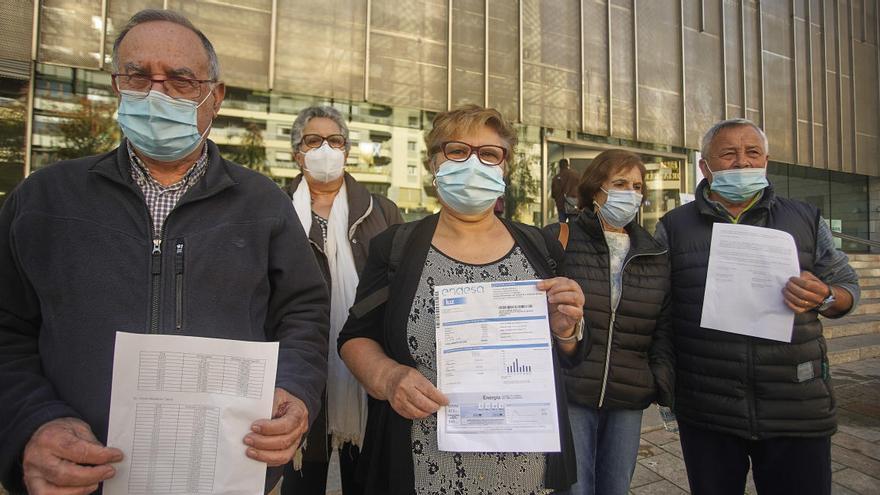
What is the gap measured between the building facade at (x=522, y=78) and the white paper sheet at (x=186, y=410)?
7906mm

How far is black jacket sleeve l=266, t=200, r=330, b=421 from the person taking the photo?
1.35 meters

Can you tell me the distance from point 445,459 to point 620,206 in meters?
1.47

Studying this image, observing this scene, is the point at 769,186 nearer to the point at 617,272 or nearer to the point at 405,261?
the point at 617,272

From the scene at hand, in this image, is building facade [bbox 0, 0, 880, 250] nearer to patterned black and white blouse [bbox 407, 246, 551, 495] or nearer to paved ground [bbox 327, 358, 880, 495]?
paved ground [bbox 327, 358, 880, 495]

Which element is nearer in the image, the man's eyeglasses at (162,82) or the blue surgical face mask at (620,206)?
the man's eyeglasses at (162,82)

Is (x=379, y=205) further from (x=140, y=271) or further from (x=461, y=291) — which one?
(x=140, y=271)

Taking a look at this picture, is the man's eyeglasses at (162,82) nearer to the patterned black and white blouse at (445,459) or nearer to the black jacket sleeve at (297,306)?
the black jacket sleeve at (297,306)

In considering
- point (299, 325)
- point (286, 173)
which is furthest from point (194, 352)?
point (286, 173)

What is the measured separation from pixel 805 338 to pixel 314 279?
203 cm

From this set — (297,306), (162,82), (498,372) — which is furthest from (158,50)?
(498,372)

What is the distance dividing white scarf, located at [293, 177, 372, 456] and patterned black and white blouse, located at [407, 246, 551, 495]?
2.80ft

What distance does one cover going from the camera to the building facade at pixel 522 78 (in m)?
7.18

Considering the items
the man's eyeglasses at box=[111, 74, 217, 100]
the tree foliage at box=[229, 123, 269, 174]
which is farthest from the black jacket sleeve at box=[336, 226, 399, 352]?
the tree foliage at box=[229, 123, 269, 174]

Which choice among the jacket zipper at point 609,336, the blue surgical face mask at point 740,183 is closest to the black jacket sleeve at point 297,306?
the jacket zipper at point 609,336
